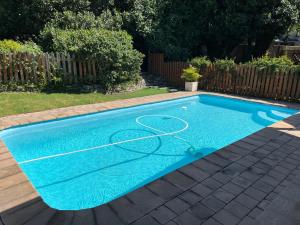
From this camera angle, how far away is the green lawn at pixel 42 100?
23.7 ft

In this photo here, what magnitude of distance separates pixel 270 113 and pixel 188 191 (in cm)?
647

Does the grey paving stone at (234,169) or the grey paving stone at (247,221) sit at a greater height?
the grey paving stone at (234,169)

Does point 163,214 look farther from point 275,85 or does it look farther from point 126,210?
point 275,85

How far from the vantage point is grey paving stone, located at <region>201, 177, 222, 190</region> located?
3445 mm

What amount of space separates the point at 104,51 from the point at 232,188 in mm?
7912

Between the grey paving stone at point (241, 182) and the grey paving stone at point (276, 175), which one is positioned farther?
the grey paving stone at point (276, 175)

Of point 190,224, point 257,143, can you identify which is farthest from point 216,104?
point 190,224

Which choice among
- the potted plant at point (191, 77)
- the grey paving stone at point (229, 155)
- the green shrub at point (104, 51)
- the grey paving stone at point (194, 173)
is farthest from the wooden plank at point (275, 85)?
the grey paving stone at point (194, 173)

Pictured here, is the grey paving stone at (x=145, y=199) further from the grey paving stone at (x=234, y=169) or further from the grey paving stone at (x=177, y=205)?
the grey paving stone at (x=234, y=169)

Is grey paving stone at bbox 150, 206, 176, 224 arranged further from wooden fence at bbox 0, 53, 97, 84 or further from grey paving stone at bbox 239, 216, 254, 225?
wooden fence at bbox 0, 53, 97, 84

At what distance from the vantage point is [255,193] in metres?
3.32

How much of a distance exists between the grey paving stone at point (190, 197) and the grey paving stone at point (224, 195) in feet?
0.89

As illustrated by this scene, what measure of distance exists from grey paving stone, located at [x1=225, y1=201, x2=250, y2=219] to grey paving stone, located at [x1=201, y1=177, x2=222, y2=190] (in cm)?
37

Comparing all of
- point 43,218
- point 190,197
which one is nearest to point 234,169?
point 190,197
